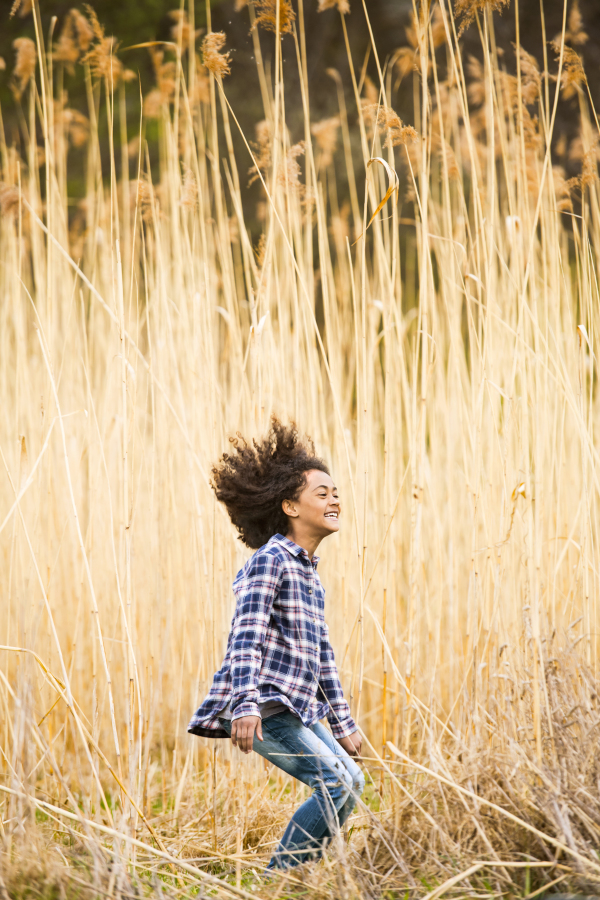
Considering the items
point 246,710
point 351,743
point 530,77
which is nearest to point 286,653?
point 246,710

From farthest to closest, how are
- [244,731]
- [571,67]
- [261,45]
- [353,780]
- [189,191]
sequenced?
[261,45]
[189,191]
[571,67]
[353,780]
[244,731]

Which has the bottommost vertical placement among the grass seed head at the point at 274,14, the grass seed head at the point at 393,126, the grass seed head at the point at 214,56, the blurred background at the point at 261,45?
the grass seed head at the point at 393,126

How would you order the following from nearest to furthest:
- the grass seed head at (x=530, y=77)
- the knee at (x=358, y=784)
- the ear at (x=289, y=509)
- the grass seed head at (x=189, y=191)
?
the knee at (x=358, y=784)
the ear at (x=289, y=509)
the grass seed head at (x=530, y=77)
the grass seed head at (x=189, y=191)

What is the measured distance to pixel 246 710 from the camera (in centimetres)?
131

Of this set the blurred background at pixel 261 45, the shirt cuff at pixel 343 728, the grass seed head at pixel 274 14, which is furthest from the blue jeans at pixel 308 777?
the blurred background at pixel 261 45

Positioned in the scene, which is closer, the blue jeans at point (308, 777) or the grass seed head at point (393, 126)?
the blue jeans at point (308, 777)

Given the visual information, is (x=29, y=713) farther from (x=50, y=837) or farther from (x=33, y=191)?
(x=33, y=191)

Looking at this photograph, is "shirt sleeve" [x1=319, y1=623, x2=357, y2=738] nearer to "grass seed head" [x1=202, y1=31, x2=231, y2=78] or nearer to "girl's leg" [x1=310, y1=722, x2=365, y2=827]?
"girl's leg" [x1=310, y1=722, x2=365, y2=827]

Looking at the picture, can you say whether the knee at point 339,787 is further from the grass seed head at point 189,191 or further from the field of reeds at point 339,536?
the grass seed head at point 189,191

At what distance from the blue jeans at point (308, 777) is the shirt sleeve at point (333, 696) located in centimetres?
11

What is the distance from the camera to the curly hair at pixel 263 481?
154 cm

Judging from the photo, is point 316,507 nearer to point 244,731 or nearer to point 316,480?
point 316,480

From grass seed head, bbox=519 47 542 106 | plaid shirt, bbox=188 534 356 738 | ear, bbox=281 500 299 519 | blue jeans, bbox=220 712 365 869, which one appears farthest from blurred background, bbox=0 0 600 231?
blue jeans, bbox=220 712 365 869

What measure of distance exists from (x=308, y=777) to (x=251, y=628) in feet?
0.98
